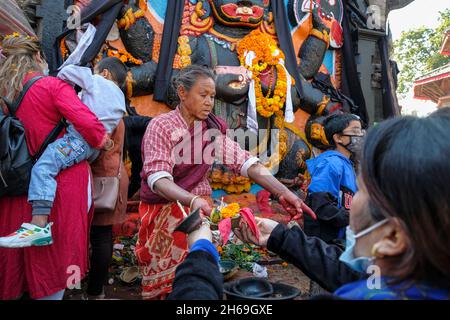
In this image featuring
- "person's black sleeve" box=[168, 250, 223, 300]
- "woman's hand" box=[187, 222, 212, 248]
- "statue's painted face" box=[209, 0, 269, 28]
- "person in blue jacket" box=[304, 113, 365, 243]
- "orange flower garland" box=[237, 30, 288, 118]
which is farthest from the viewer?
"statue's painted face" box=[209, 0, 269, 28]

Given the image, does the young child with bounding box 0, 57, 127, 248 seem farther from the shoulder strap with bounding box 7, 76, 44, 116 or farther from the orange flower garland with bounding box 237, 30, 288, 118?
the orange flower garland with bounding box 237, 30, 288, 118

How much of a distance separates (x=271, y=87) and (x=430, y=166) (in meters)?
4.92

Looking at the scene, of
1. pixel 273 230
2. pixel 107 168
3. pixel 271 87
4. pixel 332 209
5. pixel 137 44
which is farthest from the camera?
pixel 271 87

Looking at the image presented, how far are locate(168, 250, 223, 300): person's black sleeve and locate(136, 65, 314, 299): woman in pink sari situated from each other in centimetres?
119

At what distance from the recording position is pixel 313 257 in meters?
1.66

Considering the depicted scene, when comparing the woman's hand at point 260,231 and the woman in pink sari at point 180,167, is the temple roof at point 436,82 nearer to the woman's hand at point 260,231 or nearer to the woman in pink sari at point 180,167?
the woman in pink sari at point 180,167

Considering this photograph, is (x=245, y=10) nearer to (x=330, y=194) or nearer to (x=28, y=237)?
(x=330, y=194)

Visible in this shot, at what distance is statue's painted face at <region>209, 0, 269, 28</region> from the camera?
19.0ft

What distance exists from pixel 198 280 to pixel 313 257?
0.60 metres

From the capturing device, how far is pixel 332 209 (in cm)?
268

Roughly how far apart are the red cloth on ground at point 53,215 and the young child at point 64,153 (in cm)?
8

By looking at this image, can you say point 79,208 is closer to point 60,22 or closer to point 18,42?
point 18,42

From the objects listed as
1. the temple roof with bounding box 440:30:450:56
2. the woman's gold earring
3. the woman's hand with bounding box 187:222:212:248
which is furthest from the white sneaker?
the temple roof with bounding box 440:30:450:56
